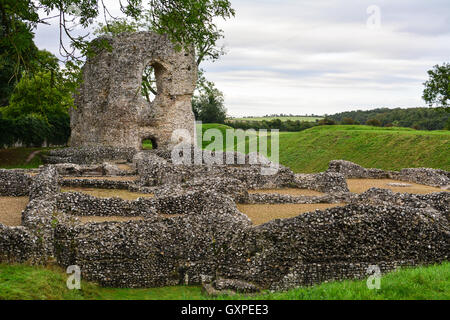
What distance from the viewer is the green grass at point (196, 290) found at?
6.92 m

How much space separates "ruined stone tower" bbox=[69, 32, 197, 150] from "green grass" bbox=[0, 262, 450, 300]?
64.0ft

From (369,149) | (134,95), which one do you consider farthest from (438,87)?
(134,95)

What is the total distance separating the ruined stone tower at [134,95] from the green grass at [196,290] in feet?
64.0

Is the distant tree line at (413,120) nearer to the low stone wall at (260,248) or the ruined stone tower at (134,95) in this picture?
the ruined stone tower at (134,95)

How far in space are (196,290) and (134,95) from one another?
20.5 metres

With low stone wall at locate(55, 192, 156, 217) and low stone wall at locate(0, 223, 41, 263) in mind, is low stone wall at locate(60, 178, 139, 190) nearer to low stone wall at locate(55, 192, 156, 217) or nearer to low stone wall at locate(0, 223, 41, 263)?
low stone wall at locate(55, 192, 156, 217)

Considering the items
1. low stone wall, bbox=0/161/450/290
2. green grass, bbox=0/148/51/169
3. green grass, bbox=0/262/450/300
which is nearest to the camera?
green grass, bbox=0/262/450/300

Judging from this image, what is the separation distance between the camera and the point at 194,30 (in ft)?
38.4

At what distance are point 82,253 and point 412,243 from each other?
7168 mm

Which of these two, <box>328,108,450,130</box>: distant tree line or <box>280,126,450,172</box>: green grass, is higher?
<box>328,108,450,130</box>: distant tree line

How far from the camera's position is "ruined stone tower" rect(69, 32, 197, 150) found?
27500mm

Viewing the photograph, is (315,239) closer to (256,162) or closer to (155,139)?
(256,162)

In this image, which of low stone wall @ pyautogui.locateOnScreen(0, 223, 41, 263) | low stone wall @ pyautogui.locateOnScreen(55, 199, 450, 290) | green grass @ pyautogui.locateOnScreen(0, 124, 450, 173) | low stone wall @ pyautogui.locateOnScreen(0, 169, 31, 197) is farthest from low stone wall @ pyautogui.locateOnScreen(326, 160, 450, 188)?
low stone wall @ pyautogui.locateOnScreen(0, 223, 41, 263)

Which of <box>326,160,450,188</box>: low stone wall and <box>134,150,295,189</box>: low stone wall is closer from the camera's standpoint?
<box>134,150,295,189</box>: low stone wall
